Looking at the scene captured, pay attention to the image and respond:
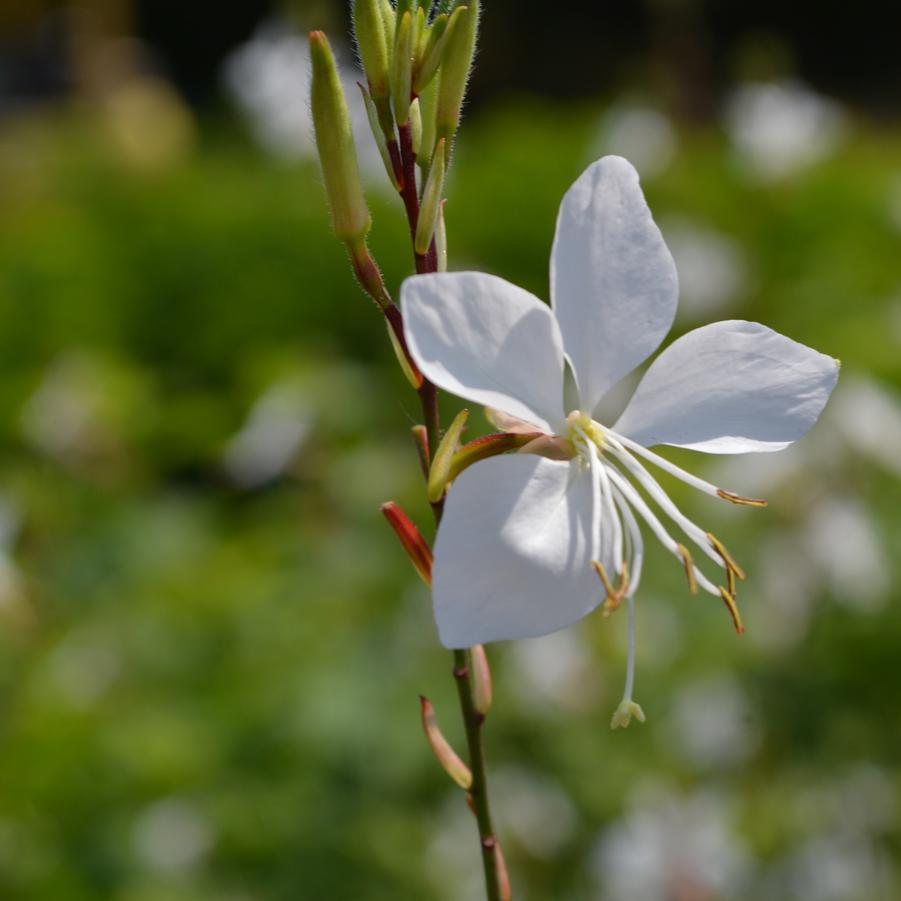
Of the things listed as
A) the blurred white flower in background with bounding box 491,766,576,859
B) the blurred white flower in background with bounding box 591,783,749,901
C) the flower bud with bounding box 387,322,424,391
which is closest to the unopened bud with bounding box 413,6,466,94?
the flower bud with bounding box 387,322,424,391

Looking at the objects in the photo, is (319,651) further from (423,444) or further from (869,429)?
(423,444)

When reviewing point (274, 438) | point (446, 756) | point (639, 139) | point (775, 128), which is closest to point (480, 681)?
point (446, 756)

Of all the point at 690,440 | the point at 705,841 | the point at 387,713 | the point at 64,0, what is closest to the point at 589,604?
the point at 690,440

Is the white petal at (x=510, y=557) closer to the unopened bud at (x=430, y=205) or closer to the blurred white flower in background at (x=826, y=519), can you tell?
the unopened bud at (x=430, y=205)

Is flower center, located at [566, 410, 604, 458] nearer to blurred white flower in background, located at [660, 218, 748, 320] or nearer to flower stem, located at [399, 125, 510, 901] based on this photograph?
flower stem, located at [399, 125, 510, 901]

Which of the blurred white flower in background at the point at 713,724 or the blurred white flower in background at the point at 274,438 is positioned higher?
the blurred white flower in background at the point at 713,724

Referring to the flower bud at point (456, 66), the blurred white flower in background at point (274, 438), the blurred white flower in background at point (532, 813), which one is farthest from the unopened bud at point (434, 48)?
the blurred white flower in background at point (274, 438)
